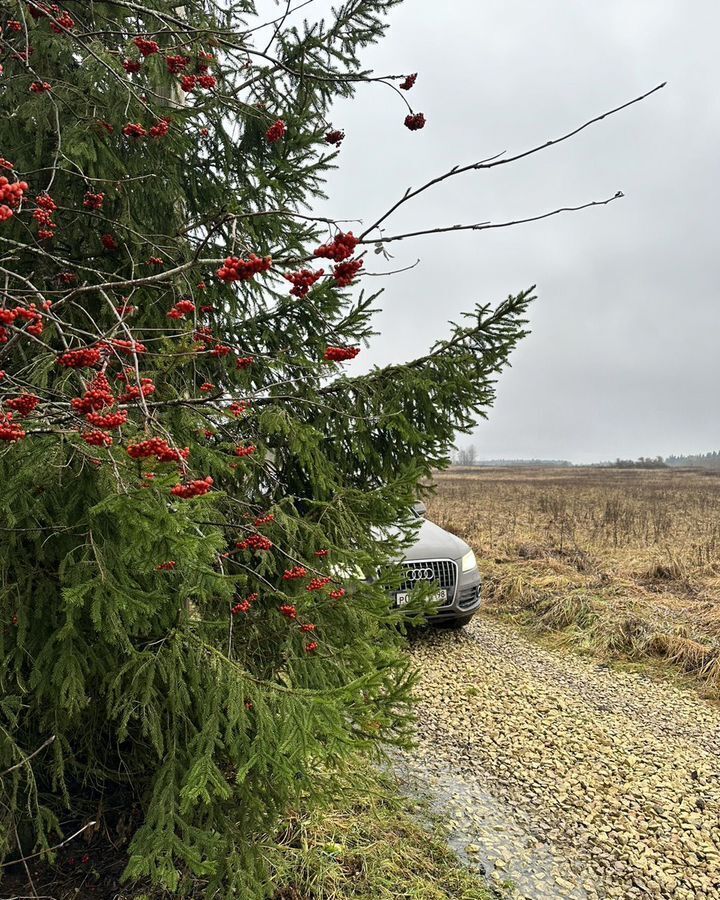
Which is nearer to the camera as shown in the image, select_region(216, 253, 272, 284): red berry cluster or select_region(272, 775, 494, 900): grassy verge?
select_region(216, 253, 272, 284): red berry cluster

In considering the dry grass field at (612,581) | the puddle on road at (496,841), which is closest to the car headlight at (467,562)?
the dry grass field at (612,581)

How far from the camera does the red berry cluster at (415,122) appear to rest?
2.08m

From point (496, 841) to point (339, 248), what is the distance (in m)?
3.63

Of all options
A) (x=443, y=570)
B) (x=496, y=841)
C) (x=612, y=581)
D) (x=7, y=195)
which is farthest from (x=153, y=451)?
(x=612, y=581)

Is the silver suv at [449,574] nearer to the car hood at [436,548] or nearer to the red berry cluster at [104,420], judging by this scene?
the car hood at [436,548]

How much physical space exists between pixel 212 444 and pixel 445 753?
3.14 meters

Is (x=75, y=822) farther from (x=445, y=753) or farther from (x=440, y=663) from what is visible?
(x=440, y=663)

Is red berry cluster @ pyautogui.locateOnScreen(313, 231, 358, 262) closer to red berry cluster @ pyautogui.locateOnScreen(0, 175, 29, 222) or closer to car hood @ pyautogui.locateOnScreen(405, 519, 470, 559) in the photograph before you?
red berry cluster @ pyautogui.locateOnScreen(0, 175, 29, 222)

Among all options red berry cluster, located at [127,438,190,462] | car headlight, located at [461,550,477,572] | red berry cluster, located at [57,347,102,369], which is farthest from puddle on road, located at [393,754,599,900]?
red berry cluster, located at [57,347,102,369]

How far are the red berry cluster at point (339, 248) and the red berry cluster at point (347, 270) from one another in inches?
1.0

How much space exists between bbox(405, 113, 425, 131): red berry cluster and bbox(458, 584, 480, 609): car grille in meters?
5.37

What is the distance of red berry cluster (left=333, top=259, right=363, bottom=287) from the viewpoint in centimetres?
144

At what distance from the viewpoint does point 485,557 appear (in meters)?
10.5

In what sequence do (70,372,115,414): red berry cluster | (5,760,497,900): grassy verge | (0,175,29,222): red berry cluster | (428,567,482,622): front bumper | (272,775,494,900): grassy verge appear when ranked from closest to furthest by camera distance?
(0,175,29,222): red berry cluster < (70,372,115,414): red berry cluster < (5,760,497,900): grassy verge < (272,775,494,900): grassy verge < (428,567,482,622): front bumper
